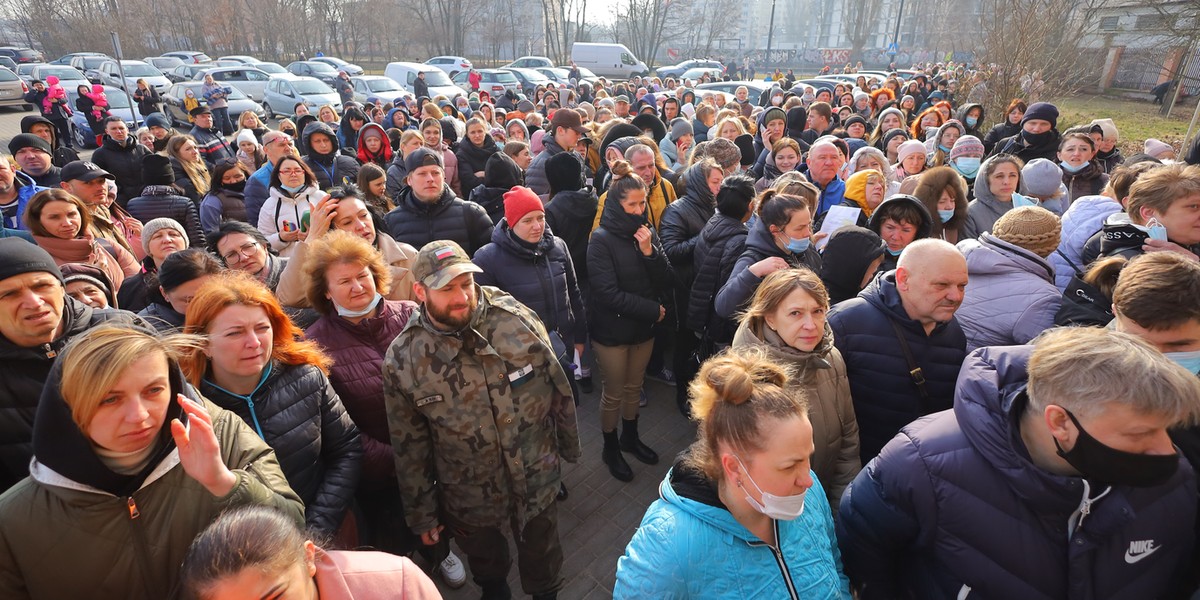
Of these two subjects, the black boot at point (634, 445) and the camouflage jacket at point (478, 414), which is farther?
the black boot at point (634, 445)

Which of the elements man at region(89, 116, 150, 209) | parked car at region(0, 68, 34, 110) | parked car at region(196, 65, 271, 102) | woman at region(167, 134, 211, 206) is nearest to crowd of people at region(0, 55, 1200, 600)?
woman at region(167, 134, 211, 206)

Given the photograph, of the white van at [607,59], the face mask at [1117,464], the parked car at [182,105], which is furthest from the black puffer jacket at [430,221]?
the white van at [607,59]

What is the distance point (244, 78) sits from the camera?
957 inches

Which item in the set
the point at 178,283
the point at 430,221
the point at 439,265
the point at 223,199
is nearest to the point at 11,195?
the point at 223,199

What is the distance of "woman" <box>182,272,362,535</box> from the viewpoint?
238 centimetres

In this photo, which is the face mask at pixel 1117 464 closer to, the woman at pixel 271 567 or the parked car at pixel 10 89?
the woman at pixel 271 567

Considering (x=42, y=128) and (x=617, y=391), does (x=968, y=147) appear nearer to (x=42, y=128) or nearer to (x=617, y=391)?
(x=617, y=391)

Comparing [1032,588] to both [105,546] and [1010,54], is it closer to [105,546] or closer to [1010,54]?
[105,546]

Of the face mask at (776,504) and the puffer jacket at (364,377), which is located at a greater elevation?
the face mask at (776,504)

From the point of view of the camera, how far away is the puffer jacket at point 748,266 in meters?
3.56

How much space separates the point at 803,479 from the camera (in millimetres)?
1828

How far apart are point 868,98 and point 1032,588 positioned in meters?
13.9

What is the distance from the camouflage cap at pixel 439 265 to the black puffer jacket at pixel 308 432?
2.19ft

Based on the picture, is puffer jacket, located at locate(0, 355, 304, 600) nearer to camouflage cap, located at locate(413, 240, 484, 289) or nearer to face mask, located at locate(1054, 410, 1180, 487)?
camouflage cap, located at locate(413, 240, 484, 289)
